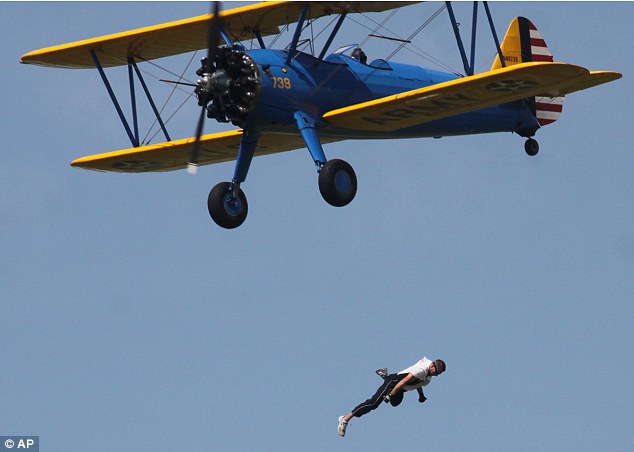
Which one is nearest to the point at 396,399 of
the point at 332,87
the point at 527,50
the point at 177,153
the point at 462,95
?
the point at 462,95

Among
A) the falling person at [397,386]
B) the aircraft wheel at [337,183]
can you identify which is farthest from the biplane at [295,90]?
the falling person at [397,386]

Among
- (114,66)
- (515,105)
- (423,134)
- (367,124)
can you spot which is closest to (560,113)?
(515,105)

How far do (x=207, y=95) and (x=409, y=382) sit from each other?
4972 mm

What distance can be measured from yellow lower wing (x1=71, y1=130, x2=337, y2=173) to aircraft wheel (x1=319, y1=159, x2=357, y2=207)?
8.54 feet

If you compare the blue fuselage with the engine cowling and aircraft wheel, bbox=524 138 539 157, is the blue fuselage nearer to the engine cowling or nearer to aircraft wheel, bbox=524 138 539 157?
the engine cowling

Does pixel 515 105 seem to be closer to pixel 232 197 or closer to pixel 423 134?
pixel 423 134

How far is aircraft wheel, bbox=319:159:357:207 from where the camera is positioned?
23.9 meters

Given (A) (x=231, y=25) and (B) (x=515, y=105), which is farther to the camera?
(B) (x=515, y=105)

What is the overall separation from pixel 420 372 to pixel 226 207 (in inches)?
181

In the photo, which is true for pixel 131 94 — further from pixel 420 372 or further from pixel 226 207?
pixel 420 372

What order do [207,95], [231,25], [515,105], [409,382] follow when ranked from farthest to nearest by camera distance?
[515,105] → [231,25] → [207,95] → [409,382]

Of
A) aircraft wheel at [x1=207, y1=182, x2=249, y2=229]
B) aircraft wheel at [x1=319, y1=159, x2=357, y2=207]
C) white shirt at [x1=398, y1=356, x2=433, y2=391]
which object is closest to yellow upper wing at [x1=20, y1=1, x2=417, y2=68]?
aircraft wheel at [x1=319, y1=159, x2=357, y2=207]

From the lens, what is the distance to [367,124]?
25.2m

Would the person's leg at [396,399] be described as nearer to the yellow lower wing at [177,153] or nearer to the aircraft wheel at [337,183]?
the aircraft wheel at [337,183]
